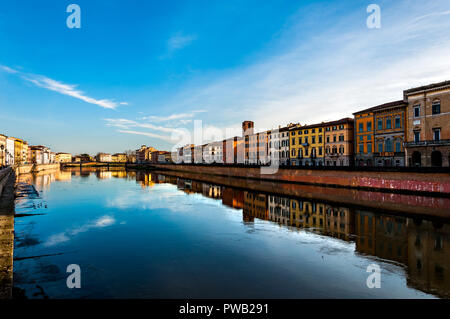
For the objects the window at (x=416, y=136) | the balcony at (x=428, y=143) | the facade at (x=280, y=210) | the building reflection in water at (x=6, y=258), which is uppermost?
the window at (x=416, y=136)

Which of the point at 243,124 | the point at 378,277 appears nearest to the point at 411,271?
the point at 378,277

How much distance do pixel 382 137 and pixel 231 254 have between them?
1868 inches

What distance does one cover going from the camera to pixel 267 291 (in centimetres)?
823

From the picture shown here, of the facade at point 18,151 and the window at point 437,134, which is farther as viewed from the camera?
the facade at point 18,151

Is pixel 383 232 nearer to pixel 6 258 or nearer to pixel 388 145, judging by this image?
pixel 6 258

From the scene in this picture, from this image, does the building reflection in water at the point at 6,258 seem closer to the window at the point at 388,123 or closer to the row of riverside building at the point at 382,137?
the row of riverside building at the point at 382,137

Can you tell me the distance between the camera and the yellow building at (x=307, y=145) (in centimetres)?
6291

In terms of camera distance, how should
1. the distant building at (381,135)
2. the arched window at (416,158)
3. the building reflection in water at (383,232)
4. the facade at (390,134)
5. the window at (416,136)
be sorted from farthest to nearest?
the distant building at (381,135)
the facade at (390,134)
the window at (416,136)
the arched window at (416,158)
the building reflection in water at (383,232)

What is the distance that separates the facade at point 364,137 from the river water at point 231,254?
33.5 m

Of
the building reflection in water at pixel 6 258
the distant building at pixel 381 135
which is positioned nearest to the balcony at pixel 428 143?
the distant building at pixel 381 135

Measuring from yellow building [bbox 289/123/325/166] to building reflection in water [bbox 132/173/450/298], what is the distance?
39.5m

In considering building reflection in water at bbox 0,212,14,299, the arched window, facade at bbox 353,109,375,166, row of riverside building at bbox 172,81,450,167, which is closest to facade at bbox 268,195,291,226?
building reflection in water at bbox 0,212,14,299
